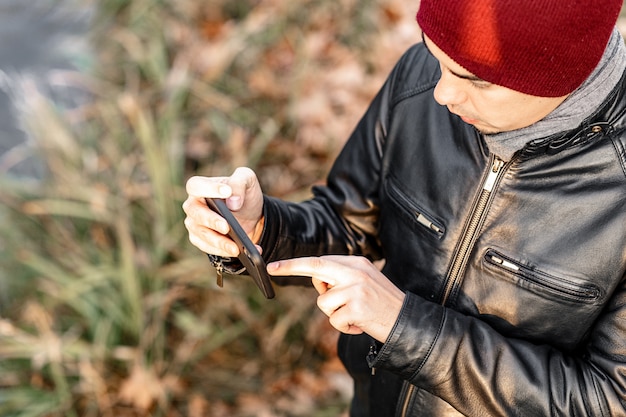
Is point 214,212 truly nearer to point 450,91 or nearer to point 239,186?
point 239,186

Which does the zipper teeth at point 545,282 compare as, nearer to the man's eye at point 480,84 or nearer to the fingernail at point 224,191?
the man's eye at point 480,84

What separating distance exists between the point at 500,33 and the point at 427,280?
0.62 meters

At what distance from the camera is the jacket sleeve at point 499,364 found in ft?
4.45

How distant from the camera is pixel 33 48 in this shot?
16.1ft

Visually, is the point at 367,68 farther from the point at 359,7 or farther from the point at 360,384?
the point at 360,384

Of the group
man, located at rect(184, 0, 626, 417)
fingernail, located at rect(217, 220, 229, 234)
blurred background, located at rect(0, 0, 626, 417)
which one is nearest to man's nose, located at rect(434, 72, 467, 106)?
man, located at rect(184, 0, 626, 417)

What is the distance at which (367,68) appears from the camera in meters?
4.48

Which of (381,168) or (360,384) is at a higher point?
(381,168)

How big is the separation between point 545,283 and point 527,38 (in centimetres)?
53

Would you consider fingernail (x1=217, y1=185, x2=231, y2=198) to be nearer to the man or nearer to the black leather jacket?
the man

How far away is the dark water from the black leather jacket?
2713 mm

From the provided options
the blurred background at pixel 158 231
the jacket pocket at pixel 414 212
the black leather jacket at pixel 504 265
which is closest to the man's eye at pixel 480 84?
the black leather jacket at pixel 504 265

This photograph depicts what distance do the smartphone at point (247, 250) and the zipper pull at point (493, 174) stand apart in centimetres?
52

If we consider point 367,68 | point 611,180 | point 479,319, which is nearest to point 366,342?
point 479,319
